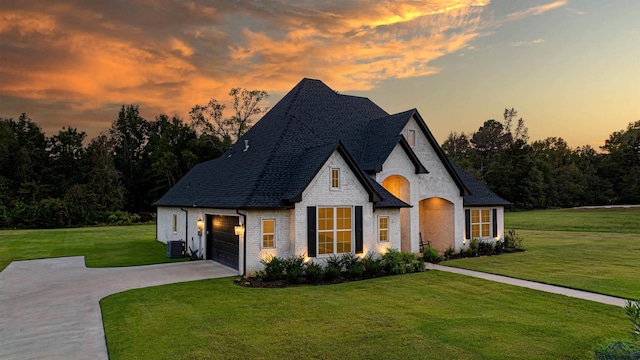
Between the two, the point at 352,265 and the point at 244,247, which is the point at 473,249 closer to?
the point at 352,265

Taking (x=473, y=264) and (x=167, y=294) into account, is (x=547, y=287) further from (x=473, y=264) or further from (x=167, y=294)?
(x=167, y=294)

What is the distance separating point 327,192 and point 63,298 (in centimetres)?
960

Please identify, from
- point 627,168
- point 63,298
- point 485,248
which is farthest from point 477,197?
point 627,168

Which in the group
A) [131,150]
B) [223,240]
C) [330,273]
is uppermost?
[131,150]

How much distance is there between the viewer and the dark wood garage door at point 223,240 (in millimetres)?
16286

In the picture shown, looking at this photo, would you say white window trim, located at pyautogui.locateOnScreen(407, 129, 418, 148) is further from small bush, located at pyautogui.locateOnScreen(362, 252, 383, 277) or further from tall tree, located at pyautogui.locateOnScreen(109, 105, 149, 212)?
tall tree, located at pyautogui.locateOnScreen(109, 105, 149, 212)

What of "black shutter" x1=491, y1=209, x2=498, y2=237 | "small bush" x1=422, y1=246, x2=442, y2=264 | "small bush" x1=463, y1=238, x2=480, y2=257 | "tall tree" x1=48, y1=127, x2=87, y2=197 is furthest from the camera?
"tall tree" x1=48, y1=127, x2=87, y2=197

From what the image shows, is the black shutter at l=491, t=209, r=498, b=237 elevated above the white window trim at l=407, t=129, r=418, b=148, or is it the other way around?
the white window trim at l=407, t=129, r=418, b=148

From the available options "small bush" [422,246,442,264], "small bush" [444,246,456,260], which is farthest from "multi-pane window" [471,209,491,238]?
"small bush" [422,246,442,264]

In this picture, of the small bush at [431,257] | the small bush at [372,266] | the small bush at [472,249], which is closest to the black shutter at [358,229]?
the small bush at [372,266]

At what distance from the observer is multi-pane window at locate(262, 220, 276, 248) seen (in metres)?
14.8

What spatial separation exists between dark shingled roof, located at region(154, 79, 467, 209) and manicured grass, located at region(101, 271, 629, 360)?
425 cm

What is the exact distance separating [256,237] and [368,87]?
1973 cm

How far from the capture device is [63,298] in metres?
12.0
